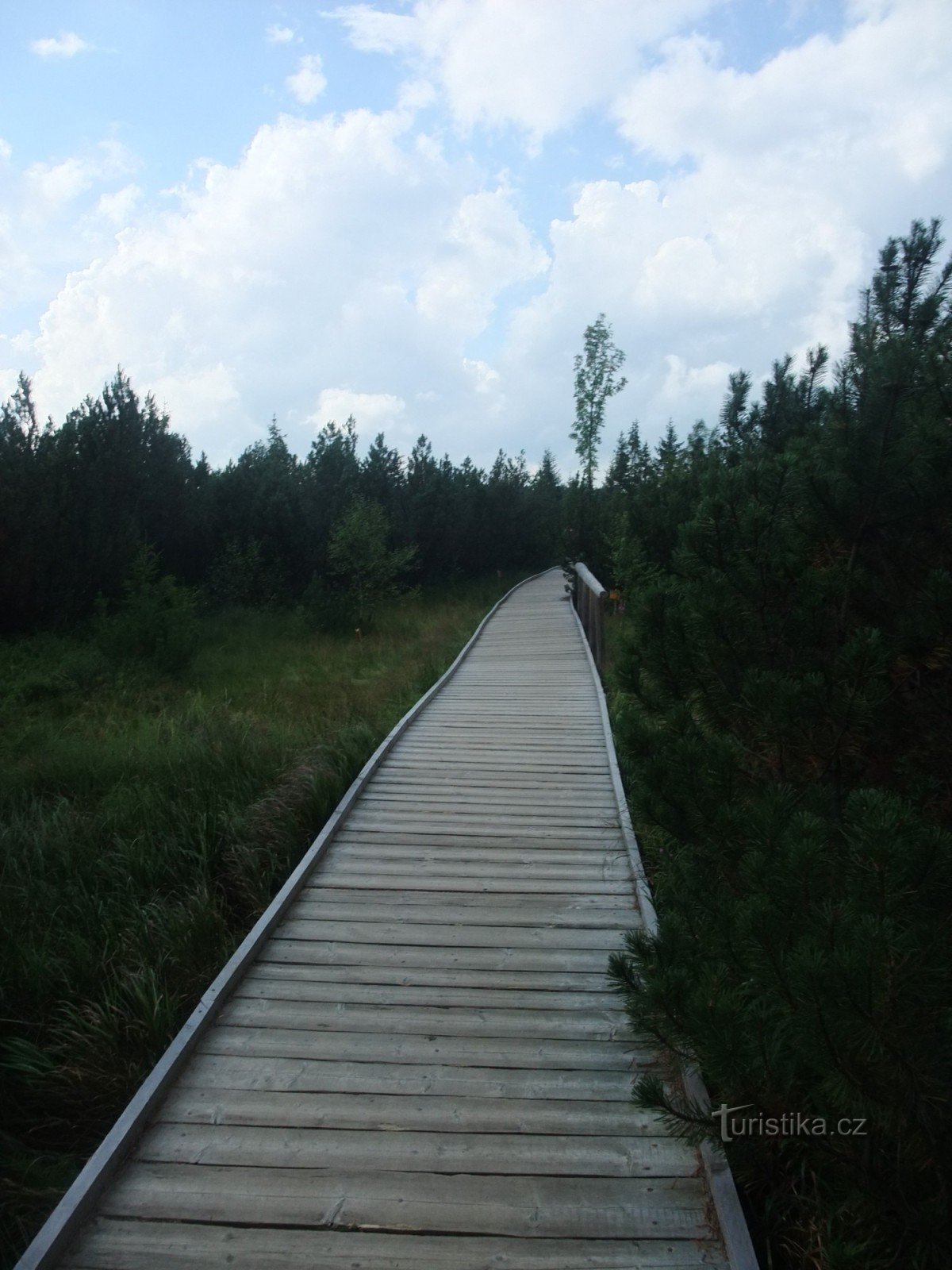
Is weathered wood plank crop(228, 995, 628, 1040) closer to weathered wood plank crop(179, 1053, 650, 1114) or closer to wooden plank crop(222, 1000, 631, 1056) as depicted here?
wooden plank crop(222, 1000, 631, 1056)

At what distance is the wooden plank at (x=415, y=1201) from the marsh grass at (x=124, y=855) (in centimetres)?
76

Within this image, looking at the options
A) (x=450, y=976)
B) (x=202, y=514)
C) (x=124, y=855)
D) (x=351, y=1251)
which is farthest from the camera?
(x=202, y=514)

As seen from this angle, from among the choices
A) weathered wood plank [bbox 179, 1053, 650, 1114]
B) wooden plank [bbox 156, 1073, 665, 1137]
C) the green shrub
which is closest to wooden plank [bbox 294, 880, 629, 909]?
weathered wood plank [bbox 179, 1053, 650, 1114]

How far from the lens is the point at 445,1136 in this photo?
9.95ft

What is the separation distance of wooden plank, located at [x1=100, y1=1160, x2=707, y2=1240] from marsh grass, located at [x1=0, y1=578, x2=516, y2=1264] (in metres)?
0.76

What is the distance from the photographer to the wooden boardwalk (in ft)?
8.63

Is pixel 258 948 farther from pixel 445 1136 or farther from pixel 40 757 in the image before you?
pixel 40 757

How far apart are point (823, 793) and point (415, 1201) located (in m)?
1.73

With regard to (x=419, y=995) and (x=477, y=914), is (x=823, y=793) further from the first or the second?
(x=477, y=914)

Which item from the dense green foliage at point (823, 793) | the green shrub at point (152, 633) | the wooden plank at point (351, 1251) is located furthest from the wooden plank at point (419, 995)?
the green shrub at point (152, 633)

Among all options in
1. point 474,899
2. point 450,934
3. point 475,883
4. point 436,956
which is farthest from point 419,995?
point 475,883

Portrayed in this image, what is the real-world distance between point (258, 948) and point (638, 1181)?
211cm

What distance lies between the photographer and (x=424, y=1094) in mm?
3277

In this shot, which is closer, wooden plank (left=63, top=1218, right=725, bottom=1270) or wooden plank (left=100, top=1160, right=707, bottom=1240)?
wooden plank (left=63, top=1218, right=725, bottom=1270)
